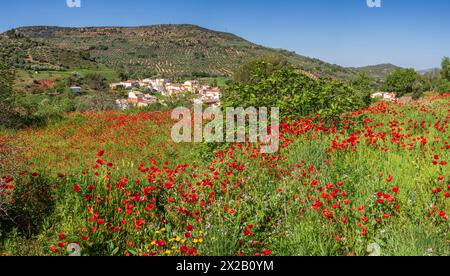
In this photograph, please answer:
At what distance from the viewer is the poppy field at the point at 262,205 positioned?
3.31 meters

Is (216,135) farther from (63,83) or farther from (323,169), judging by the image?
(63,83)

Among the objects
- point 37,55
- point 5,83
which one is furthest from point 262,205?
point 37,55

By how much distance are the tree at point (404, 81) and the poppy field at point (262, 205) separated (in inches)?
2234

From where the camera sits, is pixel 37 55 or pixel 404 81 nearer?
pixel 404 81

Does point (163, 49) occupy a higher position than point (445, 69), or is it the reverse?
point (163, 49)

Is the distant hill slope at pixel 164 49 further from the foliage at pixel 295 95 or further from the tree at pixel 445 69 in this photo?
the foliage at pixel 295 95

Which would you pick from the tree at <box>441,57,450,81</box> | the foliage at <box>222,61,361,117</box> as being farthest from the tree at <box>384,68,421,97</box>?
the foliage at <box>222,61,361,117</box>

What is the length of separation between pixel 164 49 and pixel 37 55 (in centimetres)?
4038

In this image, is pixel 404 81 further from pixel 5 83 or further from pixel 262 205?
pixel 262 205

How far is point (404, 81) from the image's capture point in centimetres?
5628

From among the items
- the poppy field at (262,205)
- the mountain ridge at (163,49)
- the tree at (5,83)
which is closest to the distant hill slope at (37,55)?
the mountain ridge at (163,49)
